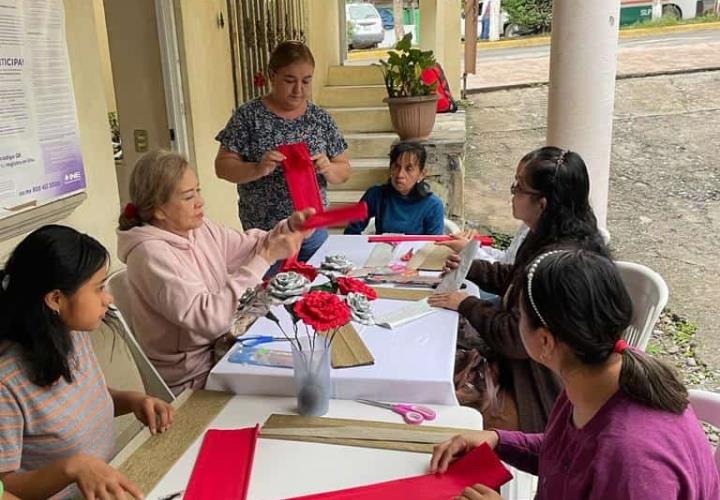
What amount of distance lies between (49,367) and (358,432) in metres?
0.65

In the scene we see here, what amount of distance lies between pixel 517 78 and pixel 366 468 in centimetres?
1157

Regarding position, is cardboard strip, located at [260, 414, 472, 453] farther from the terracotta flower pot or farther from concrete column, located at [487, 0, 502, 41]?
concrete column, located at [487, 0, 502, 41]

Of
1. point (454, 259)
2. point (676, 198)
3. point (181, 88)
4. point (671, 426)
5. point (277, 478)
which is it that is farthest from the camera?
point (676, 198)

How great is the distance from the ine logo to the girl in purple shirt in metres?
1.90

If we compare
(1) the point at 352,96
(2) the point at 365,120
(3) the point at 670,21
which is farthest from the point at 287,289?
(3) the point at 670,21

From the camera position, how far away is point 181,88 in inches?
148

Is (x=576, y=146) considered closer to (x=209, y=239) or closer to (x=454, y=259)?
(x=454, y=259)

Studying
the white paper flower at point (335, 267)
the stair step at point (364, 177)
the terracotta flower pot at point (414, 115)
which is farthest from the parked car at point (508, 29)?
the white paper flower at point (335, 267)

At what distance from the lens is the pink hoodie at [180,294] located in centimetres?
170

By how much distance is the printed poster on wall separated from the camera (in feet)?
6.89

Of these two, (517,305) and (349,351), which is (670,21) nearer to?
(517,305)

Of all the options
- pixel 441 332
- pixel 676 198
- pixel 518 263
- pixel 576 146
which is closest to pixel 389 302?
pixel 441 332

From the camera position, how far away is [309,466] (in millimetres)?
1286

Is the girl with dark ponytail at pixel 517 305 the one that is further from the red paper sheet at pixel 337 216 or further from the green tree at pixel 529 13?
the green tree at pixel 529 13
